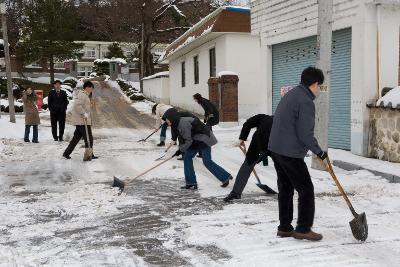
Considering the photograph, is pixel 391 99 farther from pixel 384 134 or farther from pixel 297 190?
pixel 297 190

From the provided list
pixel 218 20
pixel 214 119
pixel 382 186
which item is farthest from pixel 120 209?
pixel 218 20

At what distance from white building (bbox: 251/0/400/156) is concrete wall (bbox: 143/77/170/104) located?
65.4 ft

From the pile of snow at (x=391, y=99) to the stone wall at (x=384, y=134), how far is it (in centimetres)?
14

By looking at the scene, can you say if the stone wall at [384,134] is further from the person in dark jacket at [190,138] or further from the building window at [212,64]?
the building window at [212,64]

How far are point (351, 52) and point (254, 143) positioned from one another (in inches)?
199

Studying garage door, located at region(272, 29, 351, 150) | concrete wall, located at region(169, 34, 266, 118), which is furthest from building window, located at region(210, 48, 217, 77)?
garage door, located at region(272, 29, 351, 150)

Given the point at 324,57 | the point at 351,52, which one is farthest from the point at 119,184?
the point at 351,52

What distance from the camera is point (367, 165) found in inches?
344

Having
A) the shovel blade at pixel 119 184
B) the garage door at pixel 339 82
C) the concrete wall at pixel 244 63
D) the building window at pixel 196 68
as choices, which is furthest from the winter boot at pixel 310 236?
the building window at pixel 196 68

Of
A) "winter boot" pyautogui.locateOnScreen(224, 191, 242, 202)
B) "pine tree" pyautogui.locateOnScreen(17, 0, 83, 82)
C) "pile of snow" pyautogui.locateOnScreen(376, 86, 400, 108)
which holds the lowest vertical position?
"winter boot" pyautogui.locateOnScreen(224, 191, 242, 202)

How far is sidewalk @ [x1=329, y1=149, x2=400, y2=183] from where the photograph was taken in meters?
7.90

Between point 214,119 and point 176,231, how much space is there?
6.28 metres

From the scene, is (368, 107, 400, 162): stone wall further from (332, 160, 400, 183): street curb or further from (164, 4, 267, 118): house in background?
(164, 4, 267, 118): house in background

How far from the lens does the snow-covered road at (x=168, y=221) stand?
14.4 feet
